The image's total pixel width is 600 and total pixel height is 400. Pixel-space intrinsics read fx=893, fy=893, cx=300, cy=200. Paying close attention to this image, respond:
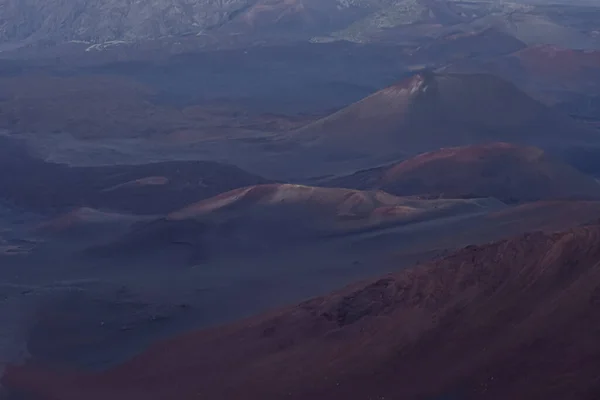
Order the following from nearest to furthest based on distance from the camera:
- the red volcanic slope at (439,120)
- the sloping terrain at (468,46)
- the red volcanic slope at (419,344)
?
the red volcanic slope at (419,344)
the red volcanic slope at (439,120)
the sloping terrain at (468,46)

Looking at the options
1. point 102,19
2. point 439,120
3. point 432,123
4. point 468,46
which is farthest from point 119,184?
point 102,19

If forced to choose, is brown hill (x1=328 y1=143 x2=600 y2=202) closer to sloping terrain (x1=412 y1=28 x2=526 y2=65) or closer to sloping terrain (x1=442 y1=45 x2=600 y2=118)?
sloping terrain (x1=442 y1=45 x2=600 y2=118)

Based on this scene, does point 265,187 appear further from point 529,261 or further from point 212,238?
point 529,261

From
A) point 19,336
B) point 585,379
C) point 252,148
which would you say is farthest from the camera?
point 252,148

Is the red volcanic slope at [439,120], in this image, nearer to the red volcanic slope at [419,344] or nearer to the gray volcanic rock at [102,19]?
the red volcanic slope at [419,344]

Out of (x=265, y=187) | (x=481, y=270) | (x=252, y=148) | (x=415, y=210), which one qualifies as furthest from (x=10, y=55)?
(x=481, y=270)

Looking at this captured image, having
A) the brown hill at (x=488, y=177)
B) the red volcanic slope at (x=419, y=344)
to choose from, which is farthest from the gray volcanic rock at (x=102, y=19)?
the red volcanic slope at (x=419, y=344)

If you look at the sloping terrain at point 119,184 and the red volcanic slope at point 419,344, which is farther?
the sloping terrain at point 119,184
